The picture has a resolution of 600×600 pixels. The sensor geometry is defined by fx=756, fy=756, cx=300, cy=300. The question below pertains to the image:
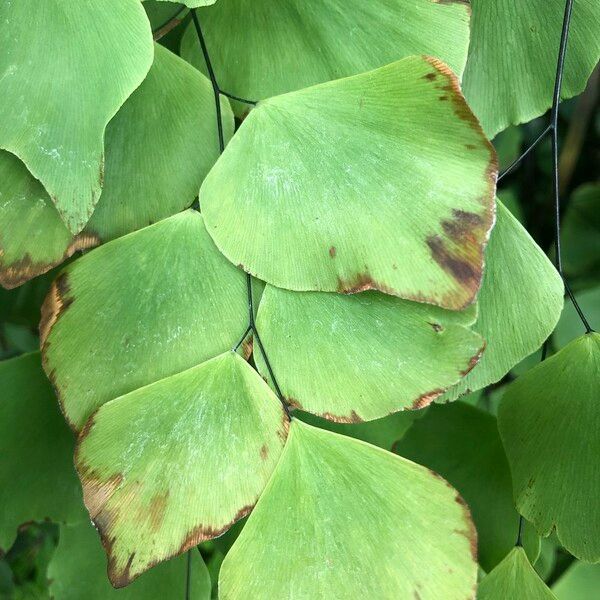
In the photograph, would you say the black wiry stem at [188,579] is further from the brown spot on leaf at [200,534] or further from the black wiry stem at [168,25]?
the black wiry stem at [168,25]

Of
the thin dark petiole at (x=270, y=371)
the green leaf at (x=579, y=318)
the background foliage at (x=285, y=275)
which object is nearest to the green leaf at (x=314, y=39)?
the background foliage at (x=285, y=275)

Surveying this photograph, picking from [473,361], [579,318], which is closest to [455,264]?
[473,361]

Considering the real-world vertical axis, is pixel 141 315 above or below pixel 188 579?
above

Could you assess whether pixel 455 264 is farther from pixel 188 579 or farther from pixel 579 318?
pixel 579 318

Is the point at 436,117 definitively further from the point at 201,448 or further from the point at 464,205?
the point at 201,448

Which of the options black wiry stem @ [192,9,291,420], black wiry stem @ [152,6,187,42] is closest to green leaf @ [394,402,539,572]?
black wiry stem @ [192,9,291,420]

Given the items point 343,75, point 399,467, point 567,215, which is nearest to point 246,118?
point 343,75
